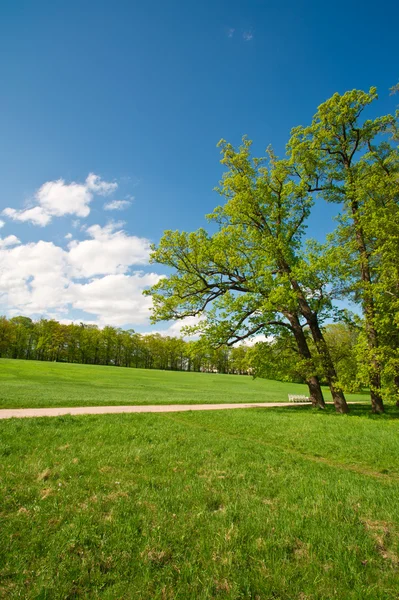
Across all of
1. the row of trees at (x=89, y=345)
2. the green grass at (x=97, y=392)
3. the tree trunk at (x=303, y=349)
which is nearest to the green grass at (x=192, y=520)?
the tree trunk at (x=303, y=349)

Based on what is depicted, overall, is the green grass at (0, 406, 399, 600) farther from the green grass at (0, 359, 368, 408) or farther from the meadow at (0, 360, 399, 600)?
the green grass at (0, 359, 368, 408)

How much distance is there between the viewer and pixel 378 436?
36.7 feet

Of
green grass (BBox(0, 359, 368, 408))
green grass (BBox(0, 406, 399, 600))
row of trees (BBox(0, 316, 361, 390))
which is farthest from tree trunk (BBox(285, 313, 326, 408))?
row of trees (BBox(0, 316, 361, 390))

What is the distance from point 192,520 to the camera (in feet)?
15.7

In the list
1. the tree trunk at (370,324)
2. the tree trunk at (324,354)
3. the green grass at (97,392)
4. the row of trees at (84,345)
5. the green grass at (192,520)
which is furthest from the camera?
the row of trees at (84,345)

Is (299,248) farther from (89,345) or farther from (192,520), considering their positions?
(89,345)

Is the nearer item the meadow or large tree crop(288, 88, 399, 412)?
the meadow

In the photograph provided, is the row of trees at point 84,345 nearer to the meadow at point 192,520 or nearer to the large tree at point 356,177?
the large tree at point 356,177

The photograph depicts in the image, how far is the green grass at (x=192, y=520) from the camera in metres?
3.46

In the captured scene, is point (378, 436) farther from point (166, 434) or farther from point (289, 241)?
point (289, 241)

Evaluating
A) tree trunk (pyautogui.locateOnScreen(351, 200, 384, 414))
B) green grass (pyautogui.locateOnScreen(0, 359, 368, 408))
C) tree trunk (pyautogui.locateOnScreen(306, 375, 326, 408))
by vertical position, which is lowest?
green grass (pyautogui.locateOnScreen(0, 359, 368, 408))

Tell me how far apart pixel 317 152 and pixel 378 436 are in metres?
17.7

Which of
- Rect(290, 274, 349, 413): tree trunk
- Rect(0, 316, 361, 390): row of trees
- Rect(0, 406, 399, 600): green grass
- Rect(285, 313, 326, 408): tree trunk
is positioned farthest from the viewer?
Rect(0, 316, 361, 390): row of trees

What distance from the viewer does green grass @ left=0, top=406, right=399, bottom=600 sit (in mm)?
3465
